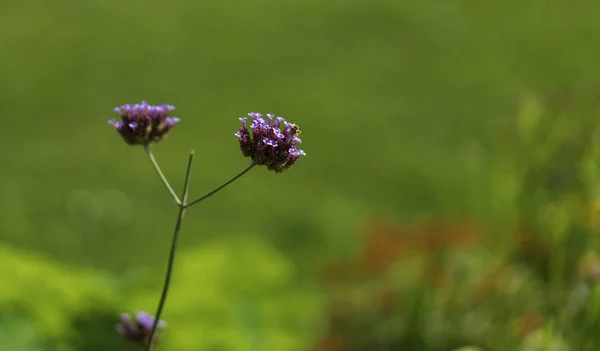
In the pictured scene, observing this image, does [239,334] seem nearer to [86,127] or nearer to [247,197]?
[247,197]

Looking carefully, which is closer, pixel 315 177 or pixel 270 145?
pixel 270 145

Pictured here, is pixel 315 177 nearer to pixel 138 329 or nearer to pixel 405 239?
pixel 405 239

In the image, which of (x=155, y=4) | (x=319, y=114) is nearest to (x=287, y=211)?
(x=319, y=114)

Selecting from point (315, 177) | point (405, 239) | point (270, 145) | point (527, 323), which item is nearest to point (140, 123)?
point (270, 145)

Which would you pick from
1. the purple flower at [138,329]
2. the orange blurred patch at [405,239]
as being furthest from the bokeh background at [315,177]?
the purple flower at [138,329]

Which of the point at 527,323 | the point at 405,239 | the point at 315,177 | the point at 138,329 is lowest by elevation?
the point at 527,323

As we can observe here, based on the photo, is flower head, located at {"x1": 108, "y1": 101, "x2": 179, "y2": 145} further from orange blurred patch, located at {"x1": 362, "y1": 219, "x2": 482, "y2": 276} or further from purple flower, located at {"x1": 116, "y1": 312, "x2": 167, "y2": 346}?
orange blurred patch, located at {"x1": 362, "y1": 219, "x2": 482, "y2": 276}
